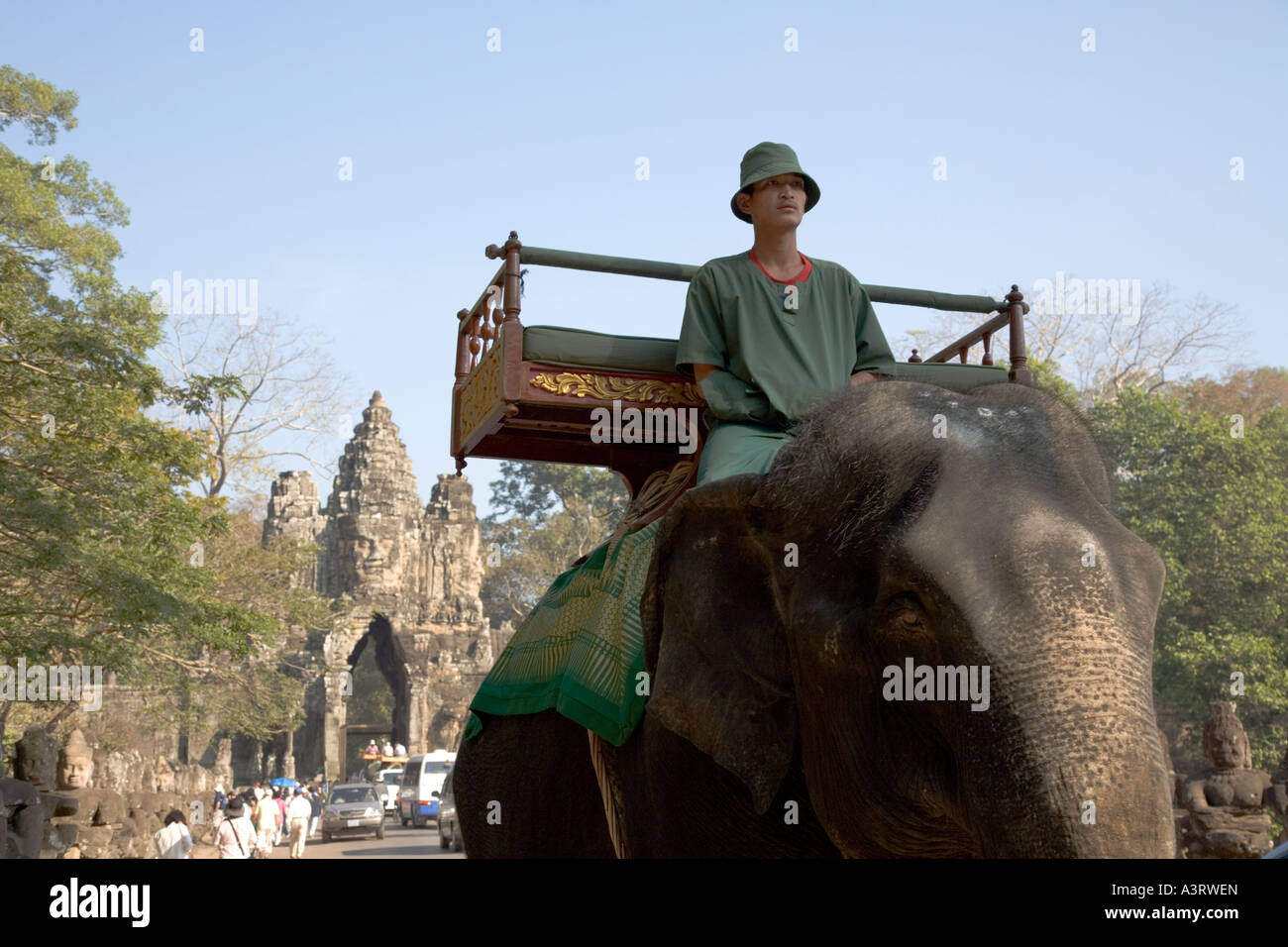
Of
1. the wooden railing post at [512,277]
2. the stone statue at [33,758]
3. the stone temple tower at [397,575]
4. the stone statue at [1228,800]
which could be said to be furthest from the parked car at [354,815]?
the wooden railing post at [512,277]

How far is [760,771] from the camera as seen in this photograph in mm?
2285

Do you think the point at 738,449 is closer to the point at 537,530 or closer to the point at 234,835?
the point at 234,835

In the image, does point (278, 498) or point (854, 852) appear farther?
point (278, 498)

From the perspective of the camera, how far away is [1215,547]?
73.2 feet

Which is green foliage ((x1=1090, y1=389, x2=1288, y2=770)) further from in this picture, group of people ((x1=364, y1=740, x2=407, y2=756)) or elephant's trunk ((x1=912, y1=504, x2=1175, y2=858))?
group of people ((x1=364, y1=740, x2=407, y2=756))

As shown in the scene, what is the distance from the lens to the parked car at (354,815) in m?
27.9

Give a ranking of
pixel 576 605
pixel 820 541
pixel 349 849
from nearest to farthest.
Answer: pixel 820 541, pixel 576 605, pixel 349 849

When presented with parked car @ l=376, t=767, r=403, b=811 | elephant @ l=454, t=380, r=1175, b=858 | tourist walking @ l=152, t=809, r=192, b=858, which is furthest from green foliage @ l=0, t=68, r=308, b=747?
parked car @ l=376, t=767, r=403, b=811

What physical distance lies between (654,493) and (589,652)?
576 millimetres

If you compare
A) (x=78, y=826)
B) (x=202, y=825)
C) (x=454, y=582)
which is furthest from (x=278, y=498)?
(x=78, y=826)

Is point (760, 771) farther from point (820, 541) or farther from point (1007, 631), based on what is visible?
point (1007, 631)

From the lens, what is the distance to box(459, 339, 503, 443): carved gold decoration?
364 centimetres

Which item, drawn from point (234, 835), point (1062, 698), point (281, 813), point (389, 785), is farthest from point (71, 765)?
point (389, 785)
